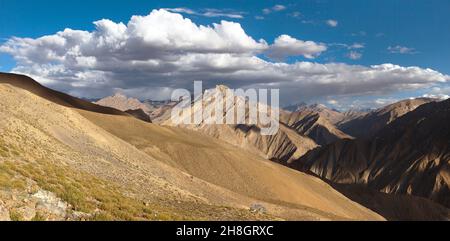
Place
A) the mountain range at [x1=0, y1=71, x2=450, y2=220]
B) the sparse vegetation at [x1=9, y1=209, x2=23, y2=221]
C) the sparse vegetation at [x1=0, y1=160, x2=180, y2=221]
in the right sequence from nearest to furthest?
the sparse vegetation at [x1=9, y1=209, x2=23, y2=221]
the sparse vegetation at [x1=0, y1=160, x2=180, y2=221]
the mountain range at [x1=0, y1=71, x2=450, y2=220]

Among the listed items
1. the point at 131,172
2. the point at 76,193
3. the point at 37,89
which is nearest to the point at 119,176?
the point at 131,172

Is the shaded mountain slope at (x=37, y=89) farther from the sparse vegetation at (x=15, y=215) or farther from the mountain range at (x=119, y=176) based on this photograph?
the sparse vegetation at (x=15, y=215)

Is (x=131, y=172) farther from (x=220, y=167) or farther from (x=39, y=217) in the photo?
(x=220, y=167)

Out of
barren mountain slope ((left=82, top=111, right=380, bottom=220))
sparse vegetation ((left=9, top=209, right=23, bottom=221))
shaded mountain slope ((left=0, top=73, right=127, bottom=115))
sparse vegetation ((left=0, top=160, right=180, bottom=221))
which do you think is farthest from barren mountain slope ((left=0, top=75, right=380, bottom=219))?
shaded mountain slope ((left=0, top=73, right=127, bottom=115))

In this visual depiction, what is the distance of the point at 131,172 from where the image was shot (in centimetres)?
4047

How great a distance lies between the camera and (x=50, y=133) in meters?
42.7

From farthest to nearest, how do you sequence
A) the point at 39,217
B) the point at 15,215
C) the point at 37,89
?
the point at 37,89
the point at 39,217
the point at 15,215

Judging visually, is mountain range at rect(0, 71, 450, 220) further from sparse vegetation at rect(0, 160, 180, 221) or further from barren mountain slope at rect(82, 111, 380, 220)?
barren mountain slope at rect(82, 111, 380, 220)

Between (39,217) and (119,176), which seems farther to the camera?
(119,176)

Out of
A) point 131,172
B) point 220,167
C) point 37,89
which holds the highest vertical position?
→ point 37,89

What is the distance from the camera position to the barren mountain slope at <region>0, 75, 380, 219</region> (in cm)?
2261

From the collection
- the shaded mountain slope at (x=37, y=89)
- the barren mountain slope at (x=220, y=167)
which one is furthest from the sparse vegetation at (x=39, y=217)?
the shaded mountain slope at (x=37, y=89)
